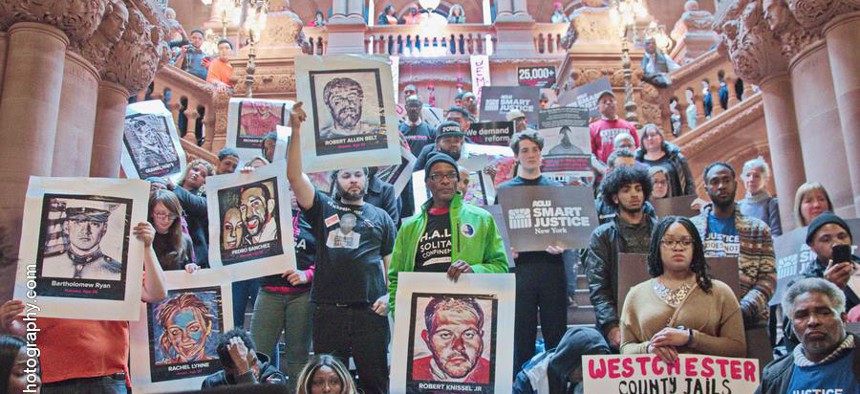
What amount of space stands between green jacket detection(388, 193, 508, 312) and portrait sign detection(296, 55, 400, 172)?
691 mm

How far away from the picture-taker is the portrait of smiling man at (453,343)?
404 cm

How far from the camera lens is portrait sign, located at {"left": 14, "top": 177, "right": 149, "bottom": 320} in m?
4.05

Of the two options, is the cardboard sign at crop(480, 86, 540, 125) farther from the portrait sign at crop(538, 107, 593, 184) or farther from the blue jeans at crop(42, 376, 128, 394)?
the blue jeans at crop(42, 376, 128, 394)

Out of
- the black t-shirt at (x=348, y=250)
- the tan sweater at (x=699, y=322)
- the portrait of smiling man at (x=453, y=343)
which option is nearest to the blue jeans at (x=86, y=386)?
the black t-shirt at (x=348, y=250)

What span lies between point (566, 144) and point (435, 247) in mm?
4321

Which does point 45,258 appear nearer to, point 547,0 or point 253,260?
point 253,260

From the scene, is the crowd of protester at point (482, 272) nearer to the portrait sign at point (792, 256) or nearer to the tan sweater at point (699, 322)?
the tan sweater at point (699, 322)

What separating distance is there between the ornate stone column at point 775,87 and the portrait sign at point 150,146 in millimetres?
6258

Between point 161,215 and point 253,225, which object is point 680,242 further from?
point 161,215

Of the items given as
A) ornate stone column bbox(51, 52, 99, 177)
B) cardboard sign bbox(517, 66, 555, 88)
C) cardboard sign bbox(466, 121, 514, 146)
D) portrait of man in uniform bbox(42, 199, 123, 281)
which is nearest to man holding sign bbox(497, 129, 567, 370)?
portrait of man in uniform bbox(42, 199, 123, 281)

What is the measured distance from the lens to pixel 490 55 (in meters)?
18.7

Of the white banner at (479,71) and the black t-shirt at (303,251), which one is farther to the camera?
the white banner at (479,71)

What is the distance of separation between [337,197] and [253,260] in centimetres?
74

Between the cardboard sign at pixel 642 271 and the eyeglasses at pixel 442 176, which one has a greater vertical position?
the eyeglasses at pixel 442 176
